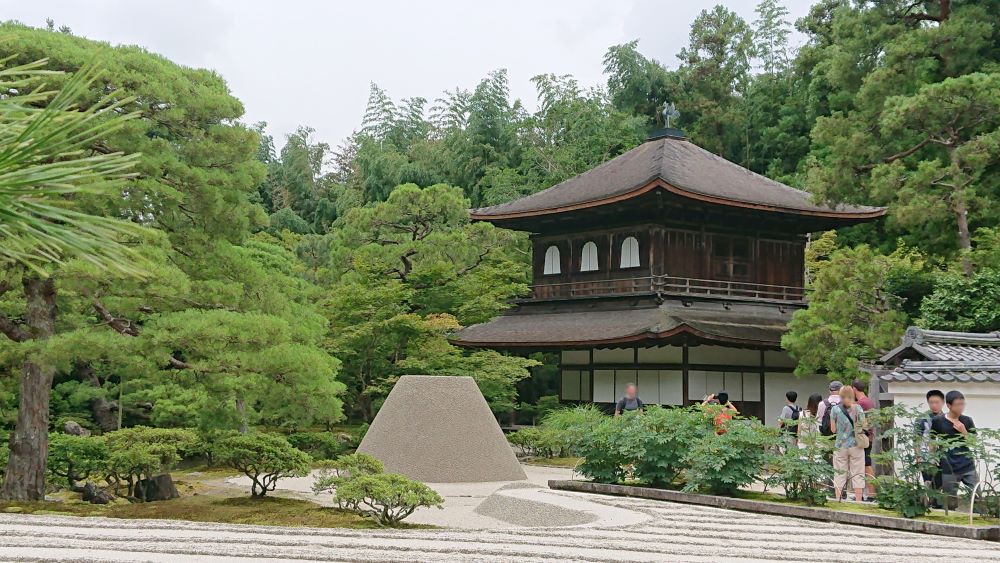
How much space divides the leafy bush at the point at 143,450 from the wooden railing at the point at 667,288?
12.3 metres

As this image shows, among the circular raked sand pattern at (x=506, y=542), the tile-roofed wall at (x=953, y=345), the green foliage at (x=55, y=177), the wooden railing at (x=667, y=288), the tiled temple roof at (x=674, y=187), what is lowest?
the circular raked sand pattern at (x=506, y=542)

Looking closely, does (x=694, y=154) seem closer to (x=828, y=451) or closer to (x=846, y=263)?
(x=846, y=263)

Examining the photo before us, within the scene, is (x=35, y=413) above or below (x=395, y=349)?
below

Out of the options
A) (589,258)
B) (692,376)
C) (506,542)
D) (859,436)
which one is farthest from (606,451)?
(589,258)

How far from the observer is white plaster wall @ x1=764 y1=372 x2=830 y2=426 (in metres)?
22.8

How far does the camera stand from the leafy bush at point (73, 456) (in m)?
13.1

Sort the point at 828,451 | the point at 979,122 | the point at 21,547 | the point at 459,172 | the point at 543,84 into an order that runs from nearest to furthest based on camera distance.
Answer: the point at 21,547, the point at 828,451, the point at 979,122, the point at 459,172, the point at 543,84

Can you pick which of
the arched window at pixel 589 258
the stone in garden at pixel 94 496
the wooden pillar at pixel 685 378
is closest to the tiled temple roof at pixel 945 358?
the wooden pillar at pixel 685 378

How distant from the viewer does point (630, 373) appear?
22.6 meters

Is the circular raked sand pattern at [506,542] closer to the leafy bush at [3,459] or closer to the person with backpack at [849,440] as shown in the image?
the person with backpack at [849,440]

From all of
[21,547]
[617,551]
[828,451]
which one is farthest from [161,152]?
[828,451]

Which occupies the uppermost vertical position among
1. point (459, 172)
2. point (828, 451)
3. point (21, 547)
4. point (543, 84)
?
point (543, 84)

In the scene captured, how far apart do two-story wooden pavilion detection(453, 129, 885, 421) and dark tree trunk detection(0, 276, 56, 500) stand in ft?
39.1

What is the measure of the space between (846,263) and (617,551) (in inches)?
Answer: 473
